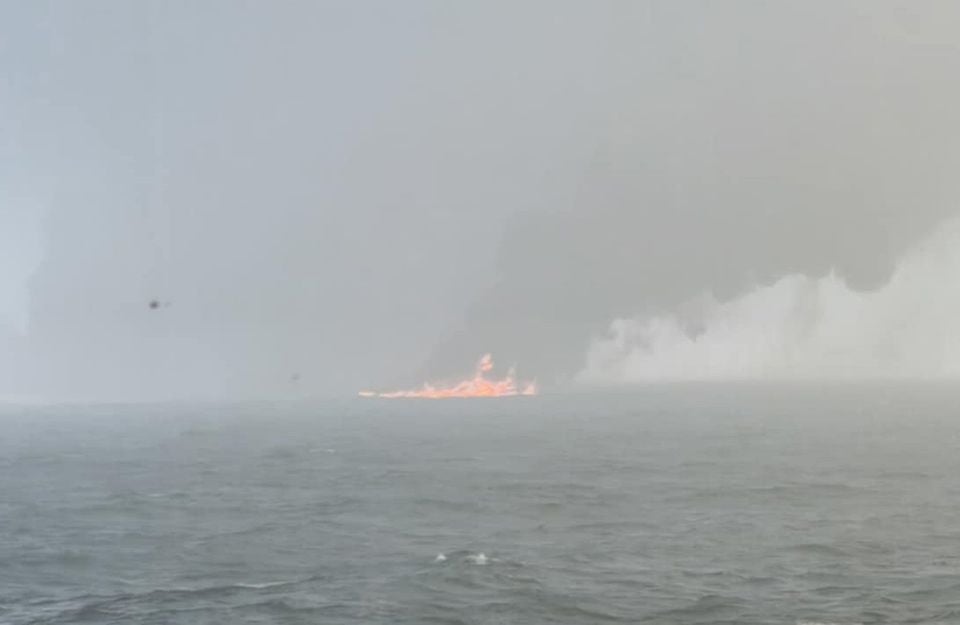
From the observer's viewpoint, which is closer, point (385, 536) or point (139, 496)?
point (385, 536)

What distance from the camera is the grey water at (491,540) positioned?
2181 inches

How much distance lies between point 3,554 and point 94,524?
15.1 meters

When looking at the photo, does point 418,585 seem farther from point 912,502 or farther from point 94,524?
point 912,502

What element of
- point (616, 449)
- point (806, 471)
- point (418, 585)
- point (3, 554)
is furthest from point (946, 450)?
point (3, 554)

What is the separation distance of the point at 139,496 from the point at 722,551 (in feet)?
218

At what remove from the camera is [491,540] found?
75.8 metres

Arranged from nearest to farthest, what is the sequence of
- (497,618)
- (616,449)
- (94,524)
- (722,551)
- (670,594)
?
(497,618) < (670,594) < (722,551) < (94,524) < (616,449)

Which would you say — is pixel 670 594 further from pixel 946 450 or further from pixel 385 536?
pixel 946 450

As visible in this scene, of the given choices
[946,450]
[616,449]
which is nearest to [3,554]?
[616,449]

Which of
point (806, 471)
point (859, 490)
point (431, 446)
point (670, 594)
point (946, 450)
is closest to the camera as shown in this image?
point (670, 594)

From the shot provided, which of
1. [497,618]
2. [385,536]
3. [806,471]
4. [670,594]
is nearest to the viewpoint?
[497,618]

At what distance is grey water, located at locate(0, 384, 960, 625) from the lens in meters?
55.4

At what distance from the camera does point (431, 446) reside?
6831 inches

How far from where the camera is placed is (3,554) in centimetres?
7369
